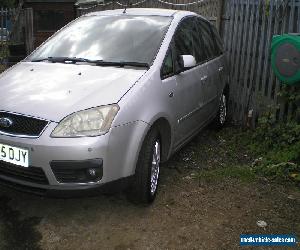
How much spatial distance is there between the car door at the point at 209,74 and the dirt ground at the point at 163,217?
1245 mm

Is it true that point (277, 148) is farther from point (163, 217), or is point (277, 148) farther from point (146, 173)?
point (146, 173)

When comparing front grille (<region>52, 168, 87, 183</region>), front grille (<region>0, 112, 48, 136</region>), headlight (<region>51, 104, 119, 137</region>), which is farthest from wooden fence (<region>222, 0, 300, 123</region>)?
front grille (<region>0, 112, 48, 136</region>)

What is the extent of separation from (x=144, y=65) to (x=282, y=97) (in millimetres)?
2183

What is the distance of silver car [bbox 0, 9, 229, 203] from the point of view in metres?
3.15

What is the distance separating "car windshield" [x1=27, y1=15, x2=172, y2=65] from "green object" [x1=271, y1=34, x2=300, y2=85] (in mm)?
1313

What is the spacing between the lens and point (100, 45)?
14.1ft

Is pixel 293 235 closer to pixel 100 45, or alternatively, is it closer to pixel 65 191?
pixel 65 191

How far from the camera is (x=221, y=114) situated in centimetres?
627

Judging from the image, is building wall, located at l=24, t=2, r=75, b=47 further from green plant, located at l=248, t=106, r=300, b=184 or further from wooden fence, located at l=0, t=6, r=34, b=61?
green plant, located at l=248, t=106, r=300, b=184

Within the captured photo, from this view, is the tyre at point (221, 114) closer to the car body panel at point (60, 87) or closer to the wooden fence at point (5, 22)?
the car body panel at point (60, 87)

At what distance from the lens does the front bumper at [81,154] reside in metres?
3.09

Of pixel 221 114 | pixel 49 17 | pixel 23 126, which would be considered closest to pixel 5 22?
pixel 49 17

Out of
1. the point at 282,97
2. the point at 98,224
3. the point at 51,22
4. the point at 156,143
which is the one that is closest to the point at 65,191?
the point at 98,224

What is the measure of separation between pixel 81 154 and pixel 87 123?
0.26 m
